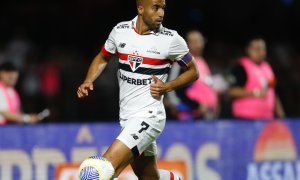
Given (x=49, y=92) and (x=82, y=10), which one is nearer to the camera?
(x=49, y=92)

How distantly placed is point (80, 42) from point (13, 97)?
8.76 feet

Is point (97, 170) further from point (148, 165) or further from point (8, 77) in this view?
point (8, 77)

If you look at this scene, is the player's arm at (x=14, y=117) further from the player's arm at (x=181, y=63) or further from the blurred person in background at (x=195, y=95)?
the player's arm at (x=181, y=63)

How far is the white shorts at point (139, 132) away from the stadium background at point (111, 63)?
6.09 feet

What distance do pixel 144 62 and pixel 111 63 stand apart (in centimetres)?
384

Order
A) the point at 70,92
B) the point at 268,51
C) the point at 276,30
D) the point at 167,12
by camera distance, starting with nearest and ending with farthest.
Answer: the point at 70,92, the point at 167,12, the point at 268,51, the point at 276,30

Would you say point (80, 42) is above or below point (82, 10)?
below

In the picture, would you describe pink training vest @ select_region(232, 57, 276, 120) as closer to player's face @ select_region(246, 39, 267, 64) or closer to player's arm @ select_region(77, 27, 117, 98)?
player's face @ select_region(246, 39, 267, 64)

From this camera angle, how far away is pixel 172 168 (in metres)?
5.90

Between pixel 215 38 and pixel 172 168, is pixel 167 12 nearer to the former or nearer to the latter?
pixel 215 38

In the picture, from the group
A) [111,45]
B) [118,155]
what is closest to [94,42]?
[111,45]

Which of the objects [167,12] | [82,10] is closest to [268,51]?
[167,12]

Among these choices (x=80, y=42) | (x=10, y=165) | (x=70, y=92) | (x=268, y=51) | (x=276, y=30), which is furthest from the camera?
(x=276, y=30)

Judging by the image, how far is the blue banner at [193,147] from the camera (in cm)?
539
